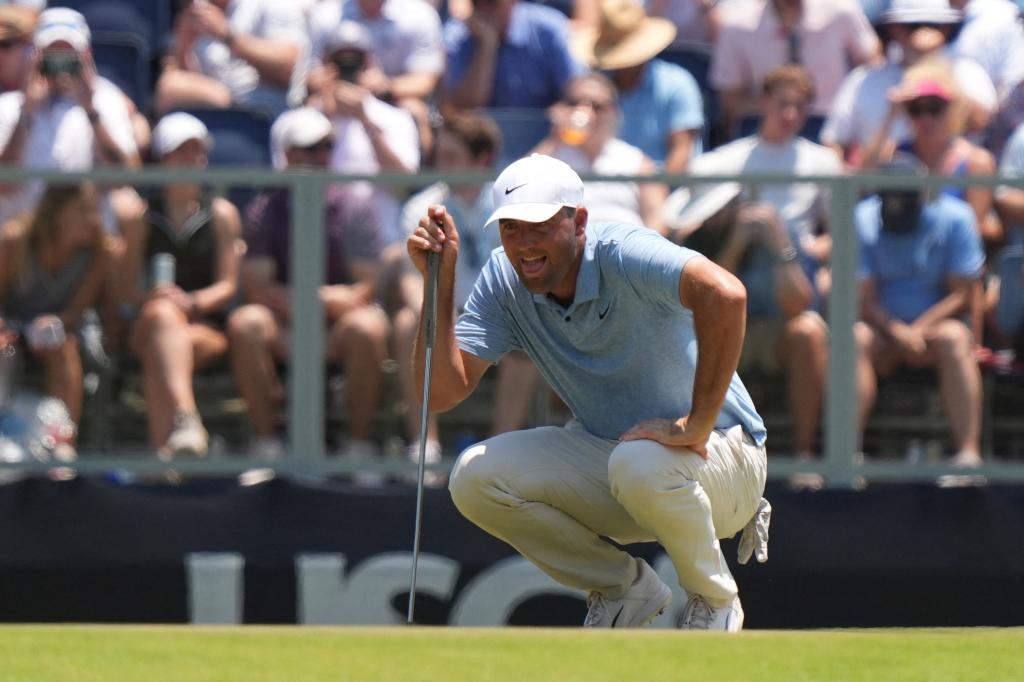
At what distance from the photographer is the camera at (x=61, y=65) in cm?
823

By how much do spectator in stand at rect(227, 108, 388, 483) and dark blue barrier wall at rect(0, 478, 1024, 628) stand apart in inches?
11.6

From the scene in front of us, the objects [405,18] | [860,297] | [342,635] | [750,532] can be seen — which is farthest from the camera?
[405,18]

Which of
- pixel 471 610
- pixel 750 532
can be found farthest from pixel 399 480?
pixel 750 532

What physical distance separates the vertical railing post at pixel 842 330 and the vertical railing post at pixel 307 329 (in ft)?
6.54

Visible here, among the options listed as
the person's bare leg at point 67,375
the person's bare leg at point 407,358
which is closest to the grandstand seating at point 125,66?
the person's bare leg at point 67,375

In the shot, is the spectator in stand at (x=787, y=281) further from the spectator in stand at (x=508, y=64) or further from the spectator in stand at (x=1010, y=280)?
the spectator in stand at (x=508, y=64)

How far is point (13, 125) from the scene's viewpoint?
8203mm

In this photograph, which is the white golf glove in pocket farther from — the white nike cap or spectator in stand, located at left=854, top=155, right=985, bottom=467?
spectator in stand, located at left=854, top=155, right=985, bottom=467

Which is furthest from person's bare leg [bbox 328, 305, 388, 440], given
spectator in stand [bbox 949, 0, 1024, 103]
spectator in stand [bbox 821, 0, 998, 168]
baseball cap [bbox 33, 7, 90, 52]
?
spectator in stand [bbox 949, 0, 1024, 103]

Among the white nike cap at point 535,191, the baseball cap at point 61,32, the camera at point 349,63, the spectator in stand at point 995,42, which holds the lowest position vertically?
the camera at point 349,63

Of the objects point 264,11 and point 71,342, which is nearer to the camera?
point 71,342

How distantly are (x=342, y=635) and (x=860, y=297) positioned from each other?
323 cm

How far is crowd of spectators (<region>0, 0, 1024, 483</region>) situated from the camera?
22.6 feet

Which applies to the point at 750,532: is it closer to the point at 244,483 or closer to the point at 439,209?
the point at 439,209
